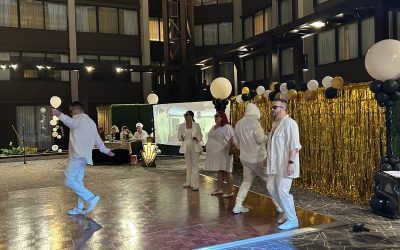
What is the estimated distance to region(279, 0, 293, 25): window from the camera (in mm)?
20922

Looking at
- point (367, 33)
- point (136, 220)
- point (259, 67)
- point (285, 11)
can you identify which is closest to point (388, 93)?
point (136, 220)

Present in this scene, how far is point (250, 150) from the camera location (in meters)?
6.45

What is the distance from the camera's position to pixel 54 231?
5895 millimetres

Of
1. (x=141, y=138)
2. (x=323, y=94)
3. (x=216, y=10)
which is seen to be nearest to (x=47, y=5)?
(x=216, y=10)

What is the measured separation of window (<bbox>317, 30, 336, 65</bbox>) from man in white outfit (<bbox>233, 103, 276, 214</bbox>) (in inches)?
483

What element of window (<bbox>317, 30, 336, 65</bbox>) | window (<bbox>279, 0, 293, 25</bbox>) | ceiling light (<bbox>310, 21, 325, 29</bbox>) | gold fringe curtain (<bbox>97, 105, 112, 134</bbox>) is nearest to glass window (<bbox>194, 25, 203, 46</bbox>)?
window (<bbox>279, 0, 293, 25</bbox>)

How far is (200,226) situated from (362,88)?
3.49 m

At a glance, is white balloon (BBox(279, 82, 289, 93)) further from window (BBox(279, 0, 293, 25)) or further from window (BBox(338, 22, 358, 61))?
window (BBox(279, 0, 293, 25))

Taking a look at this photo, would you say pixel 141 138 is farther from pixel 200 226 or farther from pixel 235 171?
pixel 200 226

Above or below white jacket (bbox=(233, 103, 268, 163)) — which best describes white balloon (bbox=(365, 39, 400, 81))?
above

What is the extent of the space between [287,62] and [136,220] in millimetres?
16392

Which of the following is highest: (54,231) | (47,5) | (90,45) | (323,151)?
(47,5)

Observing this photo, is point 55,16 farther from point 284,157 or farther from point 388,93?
point 388,93

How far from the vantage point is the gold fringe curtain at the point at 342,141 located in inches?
261
